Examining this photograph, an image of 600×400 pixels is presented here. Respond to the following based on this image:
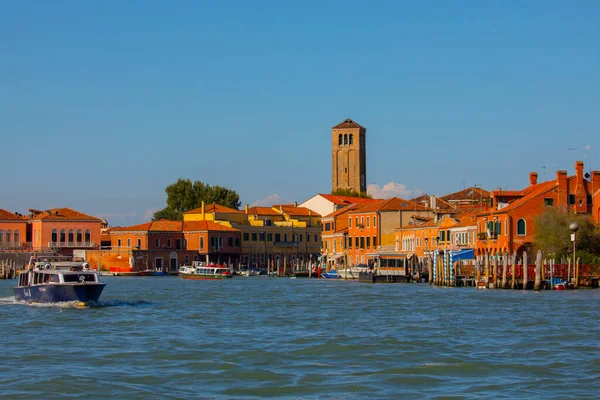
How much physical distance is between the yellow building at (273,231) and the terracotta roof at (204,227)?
147 centimetres

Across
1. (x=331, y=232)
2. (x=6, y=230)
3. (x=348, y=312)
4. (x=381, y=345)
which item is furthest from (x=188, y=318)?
(x=6, y=230)

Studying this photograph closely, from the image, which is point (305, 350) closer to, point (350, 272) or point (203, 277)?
point (350, 272)

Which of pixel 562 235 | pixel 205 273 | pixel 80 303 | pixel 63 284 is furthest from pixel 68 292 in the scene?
pixel 205 273

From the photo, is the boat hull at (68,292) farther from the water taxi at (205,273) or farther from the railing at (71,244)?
the railing at (71,244)

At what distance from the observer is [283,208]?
Answer: 298 feet

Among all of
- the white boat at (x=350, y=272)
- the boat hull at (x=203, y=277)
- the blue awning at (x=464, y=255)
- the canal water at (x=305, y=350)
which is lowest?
the canal water at (x=305, y=350)

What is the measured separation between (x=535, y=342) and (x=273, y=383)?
291 inches

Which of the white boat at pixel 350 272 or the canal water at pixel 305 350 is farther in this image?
the white boat at pixel 350 272

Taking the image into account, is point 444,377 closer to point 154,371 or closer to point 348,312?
point 154,371

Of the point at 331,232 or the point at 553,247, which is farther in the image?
the point at 331,232

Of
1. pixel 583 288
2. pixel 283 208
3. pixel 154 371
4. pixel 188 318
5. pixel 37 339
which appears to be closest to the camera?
pixel 154 371

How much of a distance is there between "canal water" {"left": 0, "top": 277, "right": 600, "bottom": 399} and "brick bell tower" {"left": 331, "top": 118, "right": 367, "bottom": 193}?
260ft

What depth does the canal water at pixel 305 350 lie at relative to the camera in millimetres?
16297

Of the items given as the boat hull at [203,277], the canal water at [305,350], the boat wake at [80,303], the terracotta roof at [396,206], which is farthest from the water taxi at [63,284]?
the terracotta roof at [396,206]
